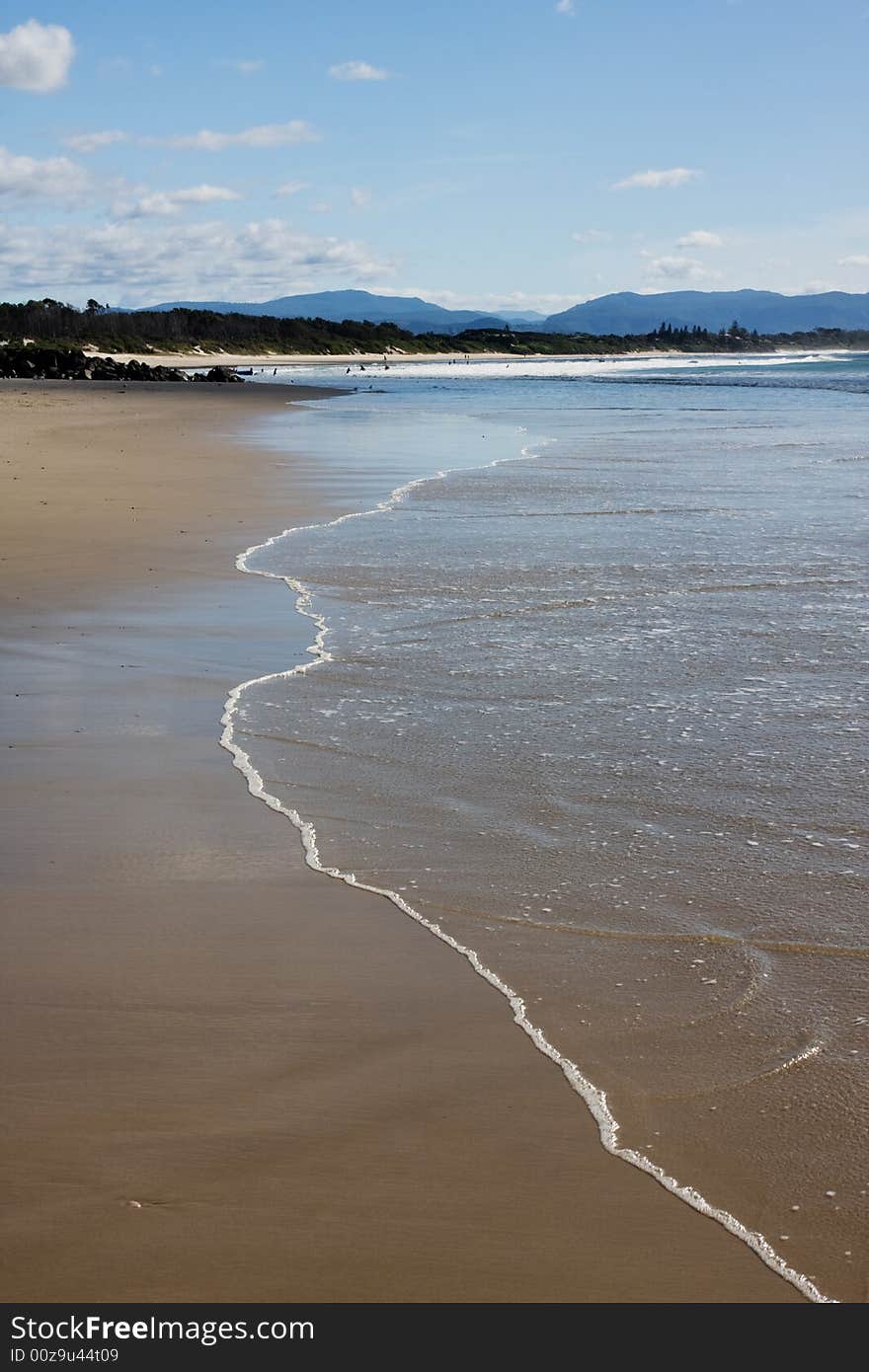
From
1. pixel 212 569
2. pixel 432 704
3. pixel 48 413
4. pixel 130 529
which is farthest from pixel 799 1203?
pixel 48 413

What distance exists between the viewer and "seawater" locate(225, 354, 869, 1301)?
3082mm

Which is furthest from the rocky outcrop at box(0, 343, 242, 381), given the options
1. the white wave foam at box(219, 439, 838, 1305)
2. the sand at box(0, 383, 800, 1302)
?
the sand at box(0, 383, 800, 1302)

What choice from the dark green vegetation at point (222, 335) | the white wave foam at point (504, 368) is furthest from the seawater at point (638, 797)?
the dark green vegetation at point (222, 335)

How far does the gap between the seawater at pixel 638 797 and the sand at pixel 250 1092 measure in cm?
16

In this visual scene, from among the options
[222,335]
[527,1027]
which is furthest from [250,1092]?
[222,335]

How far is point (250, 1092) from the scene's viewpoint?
312cm

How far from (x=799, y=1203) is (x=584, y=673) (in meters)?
4.49

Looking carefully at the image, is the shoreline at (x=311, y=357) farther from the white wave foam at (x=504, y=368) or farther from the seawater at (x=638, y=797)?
the seawater at (x=638, y=797)

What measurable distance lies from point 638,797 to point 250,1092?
7.90ft

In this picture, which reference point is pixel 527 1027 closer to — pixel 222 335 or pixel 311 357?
pixel 311 357

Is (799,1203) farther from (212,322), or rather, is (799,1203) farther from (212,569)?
(212,322)

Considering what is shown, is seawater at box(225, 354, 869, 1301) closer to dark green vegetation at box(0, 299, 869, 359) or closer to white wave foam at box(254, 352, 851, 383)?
white wave foam at box(254, 352, 851, 383)

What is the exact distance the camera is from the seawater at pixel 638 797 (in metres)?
3.08

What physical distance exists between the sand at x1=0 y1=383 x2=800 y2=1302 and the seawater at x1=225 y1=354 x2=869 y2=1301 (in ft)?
0.52
